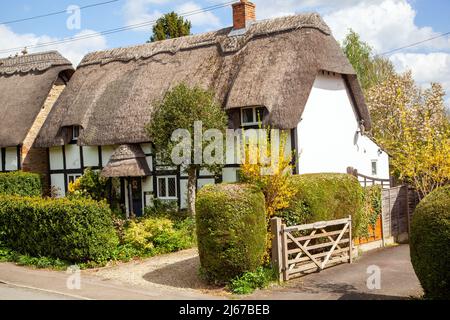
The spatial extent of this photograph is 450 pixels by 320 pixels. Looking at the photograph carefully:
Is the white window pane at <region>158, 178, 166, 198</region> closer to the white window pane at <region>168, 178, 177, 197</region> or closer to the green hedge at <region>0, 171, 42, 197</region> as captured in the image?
the white window pane at <region>168, 178, 177, 197</region>

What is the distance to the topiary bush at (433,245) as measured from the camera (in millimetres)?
8031

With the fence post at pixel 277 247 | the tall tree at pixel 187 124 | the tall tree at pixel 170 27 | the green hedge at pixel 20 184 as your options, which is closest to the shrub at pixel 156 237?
the tall tree at pixel 187 124

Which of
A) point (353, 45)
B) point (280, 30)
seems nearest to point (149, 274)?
point (280, 30)

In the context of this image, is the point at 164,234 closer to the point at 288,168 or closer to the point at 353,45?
the point at 288,168

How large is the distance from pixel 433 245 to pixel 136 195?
1567cm

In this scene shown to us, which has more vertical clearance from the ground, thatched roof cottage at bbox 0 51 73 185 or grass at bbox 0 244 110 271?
thatched roof cottage at bbox 0 51 73 185

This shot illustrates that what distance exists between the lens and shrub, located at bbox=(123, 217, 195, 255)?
588 inches

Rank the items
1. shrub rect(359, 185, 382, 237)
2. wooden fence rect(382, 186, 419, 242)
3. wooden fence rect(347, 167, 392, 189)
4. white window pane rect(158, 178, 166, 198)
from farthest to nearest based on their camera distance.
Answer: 1. white window pane rect(158, 178, 166, 198)
2. wooden fence rect(347, 167, 392, 189)
3. wooden fence rect(382, 186, 419, 242)
4. shrub rect(359, 185, 382, 237)

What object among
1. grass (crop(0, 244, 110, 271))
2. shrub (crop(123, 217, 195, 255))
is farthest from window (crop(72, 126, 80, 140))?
shrub (crop(123, 217, 195, 255))

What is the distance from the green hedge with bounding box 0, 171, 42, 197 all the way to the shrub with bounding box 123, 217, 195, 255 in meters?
8.82

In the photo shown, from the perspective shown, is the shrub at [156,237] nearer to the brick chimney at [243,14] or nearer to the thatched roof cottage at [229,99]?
the thatched roof cottage at [229,99]

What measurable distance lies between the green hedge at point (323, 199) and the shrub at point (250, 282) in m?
1.48
